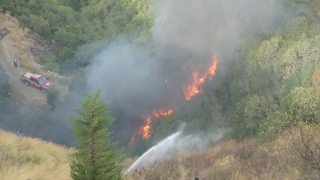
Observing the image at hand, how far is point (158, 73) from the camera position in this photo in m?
37.9

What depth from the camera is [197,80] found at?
125 ft

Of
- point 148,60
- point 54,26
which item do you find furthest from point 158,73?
point 54,26

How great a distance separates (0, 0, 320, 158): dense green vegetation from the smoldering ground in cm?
132

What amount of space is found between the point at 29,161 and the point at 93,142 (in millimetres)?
6069

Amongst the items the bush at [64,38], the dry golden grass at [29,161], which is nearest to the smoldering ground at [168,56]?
the bush at [64,38]

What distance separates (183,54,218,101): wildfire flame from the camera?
36166mm

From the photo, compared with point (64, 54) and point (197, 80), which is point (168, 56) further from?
point (64, 54)

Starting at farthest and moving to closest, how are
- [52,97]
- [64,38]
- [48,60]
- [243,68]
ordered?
1. [64,38]
2. [48,60]
3. [243,68]
4. [52,97]

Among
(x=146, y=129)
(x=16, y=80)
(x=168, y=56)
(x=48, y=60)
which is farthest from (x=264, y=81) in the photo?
(x=16, y=80)

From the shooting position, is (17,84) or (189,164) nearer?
(189,164)

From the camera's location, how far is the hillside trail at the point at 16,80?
94.9ft

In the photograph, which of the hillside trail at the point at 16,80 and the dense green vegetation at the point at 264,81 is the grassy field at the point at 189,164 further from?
the hillside trail at the point at 16,80

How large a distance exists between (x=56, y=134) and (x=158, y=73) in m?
14.2

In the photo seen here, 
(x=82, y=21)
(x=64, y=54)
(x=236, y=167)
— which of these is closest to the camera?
(x=236, y=167)
